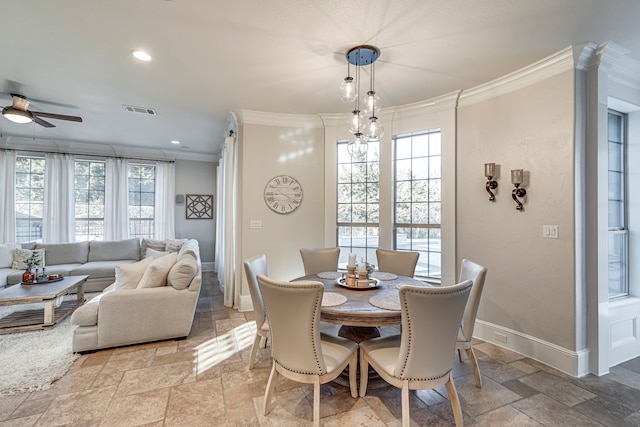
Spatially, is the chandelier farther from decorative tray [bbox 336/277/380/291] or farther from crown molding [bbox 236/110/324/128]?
crown molding [bbox 236/110/324/128]

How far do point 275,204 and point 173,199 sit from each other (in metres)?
3.44

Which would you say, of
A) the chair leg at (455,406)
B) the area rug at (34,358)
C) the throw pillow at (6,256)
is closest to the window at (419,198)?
the chair leg at (455,406)

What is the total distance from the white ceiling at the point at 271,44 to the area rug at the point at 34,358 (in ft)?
8.68

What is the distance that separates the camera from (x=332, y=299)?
2.20 metres

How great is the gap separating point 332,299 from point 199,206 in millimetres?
5420

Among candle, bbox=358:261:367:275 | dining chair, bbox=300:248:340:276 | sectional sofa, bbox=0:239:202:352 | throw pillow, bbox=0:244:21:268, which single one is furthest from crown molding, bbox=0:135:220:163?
candle, bbox=358:261:367:275

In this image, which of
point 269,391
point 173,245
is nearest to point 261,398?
point 269,391

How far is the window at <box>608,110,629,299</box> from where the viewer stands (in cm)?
283

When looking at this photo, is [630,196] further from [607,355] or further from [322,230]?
[322,230]

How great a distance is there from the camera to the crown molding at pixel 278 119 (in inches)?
157

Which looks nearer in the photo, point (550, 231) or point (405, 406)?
point (405, 406)

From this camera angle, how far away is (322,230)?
425 cm

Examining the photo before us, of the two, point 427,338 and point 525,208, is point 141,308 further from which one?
point 525,208

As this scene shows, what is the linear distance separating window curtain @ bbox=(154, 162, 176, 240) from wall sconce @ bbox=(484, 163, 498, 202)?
590 cm
